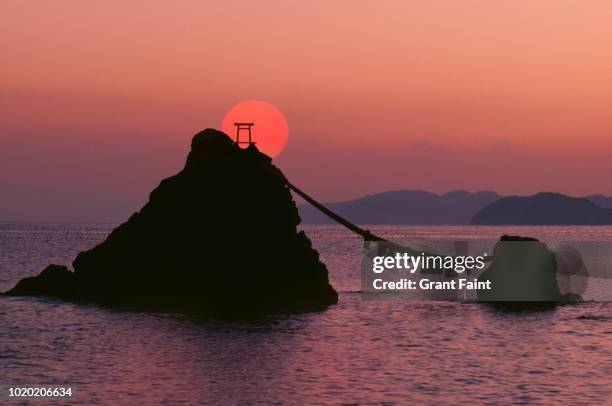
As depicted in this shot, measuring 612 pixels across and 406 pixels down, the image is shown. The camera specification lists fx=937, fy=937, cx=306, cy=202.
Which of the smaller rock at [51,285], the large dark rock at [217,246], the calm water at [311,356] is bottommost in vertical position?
the calm water at [311,356]

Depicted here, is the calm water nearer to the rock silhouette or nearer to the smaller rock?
the smaller rock

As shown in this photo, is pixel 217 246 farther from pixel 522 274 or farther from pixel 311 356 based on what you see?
pixel 522 274

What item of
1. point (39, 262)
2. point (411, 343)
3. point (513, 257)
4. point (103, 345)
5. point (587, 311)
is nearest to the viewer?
point (103, 345)

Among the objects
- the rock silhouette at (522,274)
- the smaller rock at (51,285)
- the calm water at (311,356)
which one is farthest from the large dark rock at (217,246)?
the rock silhouette at (522,274)

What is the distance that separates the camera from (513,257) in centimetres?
7619

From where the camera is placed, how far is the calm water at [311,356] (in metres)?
33.8

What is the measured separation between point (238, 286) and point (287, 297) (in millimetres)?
3380

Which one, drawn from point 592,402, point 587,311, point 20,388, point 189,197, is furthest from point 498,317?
point 20,388

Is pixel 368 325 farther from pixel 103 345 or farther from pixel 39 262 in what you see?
pixel 39 262

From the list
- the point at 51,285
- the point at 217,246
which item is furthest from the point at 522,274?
the point at 51,285

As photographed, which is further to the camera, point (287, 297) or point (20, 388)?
point (287, 297)

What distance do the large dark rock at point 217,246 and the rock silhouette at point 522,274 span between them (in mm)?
19042

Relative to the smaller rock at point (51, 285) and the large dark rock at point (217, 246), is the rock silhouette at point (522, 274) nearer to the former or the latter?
the large dark rock at point (217, 246)

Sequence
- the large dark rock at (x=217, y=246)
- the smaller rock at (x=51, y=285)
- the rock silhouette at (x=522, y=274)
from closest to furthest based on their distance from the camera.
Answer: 1. the large dark rock at (x=217, y=246)
2. the smaller rock at (x=51, y=285)
3. the rock silhouette at (x=522, y=274)
